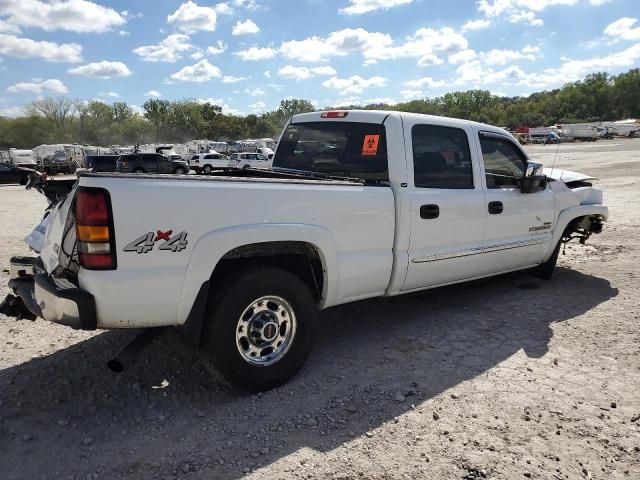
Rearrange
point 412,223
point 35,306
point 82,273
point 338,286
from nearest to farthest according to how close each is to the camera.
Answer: point 82,273 < point 35,306 < point 338,286 < point 412,223

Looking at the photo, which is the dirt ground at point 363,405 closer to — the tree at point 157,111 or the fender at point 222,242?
the fender at point 222,242

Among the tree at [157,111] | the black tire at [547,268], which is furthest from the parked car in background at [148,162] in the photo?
the tree at [157,111]

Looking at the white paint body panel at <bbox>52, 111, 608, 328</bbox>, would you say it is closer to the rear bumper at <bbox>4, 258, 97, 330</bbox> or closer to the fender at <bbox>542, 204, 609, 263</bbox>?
the rear bumper at <bbox>4, 258, 97, 330</bbox>

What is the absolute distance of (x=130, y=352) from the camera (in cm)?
308

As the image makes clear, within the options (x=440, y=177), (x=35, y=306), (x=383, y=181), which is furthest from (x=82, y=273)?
(x=440, y=177)

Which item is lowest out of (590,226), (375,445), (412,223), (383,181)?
(375,445)

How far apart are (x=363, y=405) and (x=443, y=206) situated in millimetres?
1799

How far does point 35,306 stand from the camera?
3119 millimetres

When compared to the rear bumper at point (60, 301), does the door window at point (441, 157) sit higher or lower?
higher

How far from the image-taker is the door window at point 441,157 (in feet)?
13.7

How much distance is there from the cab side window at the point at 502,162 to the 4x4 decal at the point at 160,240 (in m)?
3.00

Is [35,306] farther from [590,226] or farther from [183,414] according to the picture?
[590,226]

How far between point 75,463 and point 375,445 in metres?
1.61

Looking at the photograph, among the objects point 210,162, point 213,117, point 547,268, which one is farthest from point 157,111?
point 547,268
